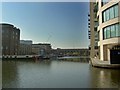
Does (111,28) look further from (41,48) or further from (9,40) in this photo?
(41,48)

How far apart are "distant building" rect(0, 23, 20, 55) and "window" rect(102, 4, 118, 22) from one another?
226ft

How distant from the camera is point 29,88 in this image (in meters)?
15.3

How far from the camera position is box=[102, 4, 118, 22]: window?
1229 inches

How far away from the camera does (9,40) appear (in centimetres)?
10312

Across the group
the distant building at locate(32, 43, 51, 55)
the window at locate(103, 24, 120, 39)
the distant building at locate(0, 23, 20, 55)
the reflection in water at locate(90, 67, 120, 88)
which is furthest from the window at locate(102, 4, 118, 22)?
the distant building at locate(32, 43, 51, 55)

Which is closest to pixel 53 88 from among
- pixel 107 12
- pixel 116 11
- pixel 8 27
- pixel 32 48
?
pixel 116 11

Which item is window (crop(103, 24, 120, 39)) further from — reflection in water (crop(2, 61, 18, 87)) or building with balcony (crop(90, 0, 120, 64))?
reflection in water (crop(2, 61, 18, 87))

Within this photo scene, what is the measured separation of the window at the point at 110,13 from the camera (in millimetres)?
31219

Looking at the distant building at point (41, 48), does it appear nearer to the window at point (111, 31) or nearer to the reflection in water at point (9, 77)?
the window at point (111, 31)

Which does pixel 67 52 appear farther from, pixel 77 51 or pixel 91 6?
pixel 91 6

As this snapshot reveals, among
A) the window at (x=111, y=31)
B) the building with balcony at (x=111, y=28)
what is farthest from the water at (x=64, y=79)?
the window at (x=111, y=31)

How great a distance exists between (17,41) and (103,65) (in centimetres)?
8610

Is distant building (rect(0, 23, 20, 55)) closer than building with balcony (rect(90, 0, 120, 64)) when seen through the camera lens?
No

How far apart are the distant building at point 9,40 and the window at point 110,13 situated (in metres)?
69.0
